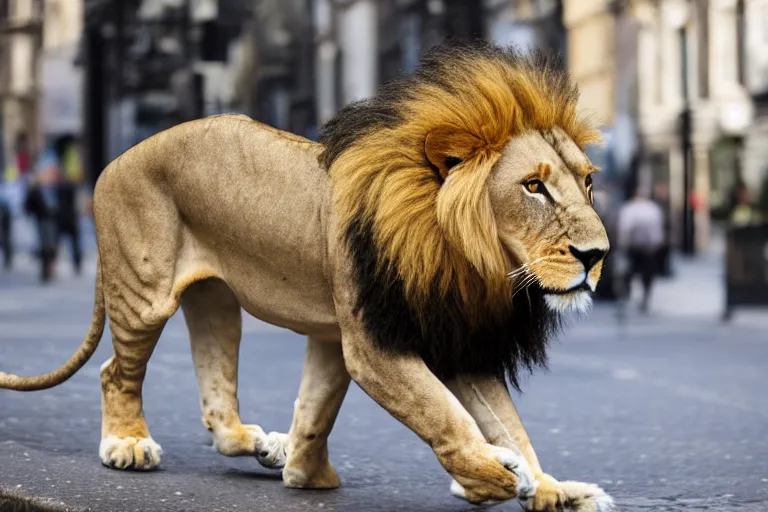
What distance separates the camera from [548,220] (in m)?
5.02

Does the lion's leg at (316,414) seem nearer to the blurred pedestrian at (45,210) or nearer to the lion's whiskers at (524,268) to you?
the lion's whiskers at (524,268)

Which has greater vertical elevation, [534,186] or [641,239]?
[534,186]

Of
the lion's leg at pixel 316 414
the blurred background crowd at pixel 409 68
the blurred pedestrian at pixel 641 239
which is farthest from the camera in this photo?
the blurred background crowd at pixel 409 68

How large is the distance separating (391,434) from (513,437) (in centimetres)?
249

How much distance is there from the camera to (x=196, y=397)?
354 inches

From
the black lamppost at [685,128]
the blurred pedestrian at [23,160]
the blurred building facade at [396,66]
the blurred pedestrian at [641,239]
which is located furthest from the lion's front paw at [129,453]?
the blurred pedestrian at [23,160]

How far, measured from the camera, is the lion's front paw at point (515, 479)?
4.89 meters

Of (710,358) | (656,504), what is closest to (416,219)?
(656,504)

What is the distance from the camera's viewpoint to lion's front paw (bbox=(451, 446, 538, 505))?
4895 mm

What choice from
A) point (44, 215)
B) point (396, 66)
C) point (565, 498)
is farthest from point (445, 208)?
point (396, 66)

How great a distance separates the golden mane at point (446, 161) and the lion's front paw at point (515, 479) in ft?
1.51

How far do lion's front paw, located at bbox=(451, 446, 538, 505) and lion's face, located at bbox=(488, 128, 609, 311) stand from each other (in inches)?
18.7

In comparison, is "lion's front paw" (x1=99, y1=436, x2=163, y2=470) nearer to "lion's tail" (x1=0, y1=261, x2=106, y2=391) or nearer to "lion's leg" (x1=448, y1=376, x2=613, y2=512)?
"lion's tail" (x1=0, y1=261, x2=106, y2=391)

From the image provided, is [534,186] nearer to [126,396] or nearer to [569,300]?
[569,300]
